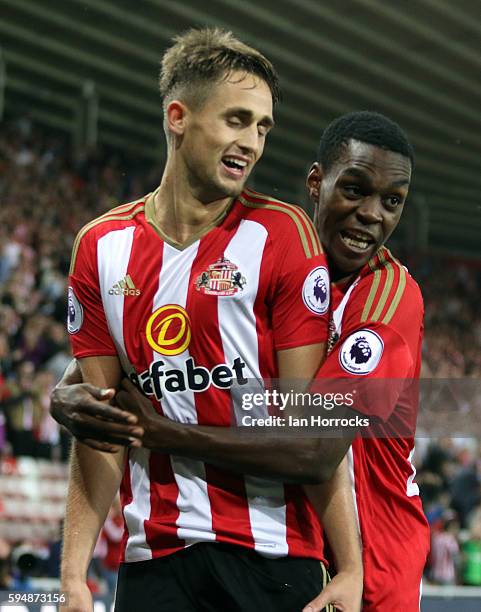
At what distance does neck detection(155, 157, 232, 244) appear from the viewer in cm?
253

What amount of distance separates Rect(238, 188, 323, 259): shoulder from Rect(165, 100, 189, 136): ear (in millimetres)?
222

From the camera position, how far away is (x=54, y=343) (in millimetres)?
→ 8719

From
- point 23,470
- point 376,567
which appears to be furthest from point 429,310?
A: point 376,567

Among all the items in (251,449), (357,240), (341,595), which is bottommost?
(341,595)

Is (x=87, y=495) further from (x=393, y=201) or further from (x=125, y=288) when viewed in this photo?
(x=393, y=201)

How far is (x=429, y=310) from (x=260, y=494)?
14265 millimetres

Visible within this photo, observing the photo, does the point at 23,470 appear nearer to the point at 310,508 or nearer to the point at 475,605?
the point at 475,605

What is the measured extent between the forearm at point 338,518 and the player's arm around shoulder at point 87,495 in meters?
0.49

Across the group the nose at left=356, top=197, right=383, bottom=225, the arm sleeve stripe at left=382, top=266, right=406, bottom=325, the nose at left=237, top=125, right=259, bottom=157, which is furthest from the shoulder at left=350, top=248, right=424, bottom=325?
the nose at left=237, top=125, right=259, bottom=157

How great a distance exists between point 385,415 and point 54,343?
21.1 feet

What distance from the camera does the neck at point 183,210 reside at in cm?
253

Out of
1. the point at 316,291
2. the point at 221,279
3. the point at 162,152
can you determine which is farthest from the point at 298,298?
the point at 162,152

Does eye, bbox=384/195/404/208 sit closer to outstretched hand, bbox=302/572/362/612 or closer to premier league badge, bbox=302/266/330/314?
premier league badge, bbox=302/266/330/314

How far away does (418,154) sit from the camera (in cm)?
1631
